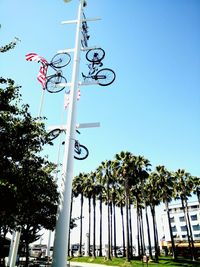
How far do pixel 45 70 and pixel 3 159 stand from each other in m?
11.4

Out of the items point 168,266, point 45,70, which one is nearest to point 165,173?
point 168,266

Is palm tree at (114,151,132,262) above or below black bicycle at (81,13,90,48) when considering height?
above

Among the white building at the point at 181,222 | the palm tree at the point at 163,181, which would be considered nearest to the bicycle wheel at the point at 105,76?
the palm tree at the point at 163,181

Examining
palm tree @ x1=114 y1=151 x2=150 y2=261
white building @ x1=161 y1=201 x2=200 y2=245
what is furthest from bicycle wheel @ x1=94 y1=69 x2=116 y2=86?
white building @ x1=161 y1=201 x2=200 y2=245

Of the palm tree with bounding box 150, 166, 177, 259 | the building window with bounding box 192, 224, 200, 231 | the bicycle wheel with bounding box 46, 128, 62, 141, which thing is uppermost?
the palm tree with bounding box 150, 166, 177, 259

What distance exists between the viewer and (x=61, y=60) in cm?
989

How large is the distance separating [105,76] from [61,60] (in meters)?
2.12

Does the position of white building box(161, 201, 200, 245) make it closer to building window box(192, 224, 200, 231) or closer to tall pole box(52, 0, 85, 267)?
building window box(192, 224, 200, 231)

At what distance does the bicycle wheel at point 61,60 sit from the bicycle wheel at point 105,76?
152cm

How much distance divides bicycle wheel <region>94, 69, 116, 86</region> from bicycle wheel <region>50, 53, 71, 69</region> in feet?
4.99

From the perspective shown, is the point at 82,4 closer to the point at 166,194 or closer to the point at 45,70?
the point at 45,70

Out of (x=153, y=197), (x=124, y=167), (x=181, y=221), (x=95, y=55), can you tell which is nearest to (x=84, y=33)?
(x=95, y=55)

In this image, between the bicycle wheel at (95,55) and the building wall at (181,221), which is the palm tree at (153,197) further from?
the bicycle wheel at (95,55)

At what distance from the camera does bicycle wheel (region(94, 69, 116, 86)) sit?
9094 mm
